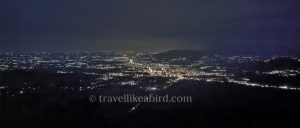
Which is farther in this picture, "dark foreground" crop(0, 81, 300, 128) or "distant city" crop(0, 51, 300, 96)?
"distant city" crop(0, 51, 300, 96)

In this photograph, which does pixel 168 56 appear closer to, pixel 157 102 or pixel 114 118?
pixel 157 102

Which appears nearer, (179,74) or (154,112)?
(154,112)

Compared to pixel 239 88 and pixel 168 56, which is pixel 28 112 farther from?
pixel 168 56

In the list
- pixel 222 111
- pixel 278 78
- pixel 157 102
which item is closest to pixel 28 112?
pixel 157 102

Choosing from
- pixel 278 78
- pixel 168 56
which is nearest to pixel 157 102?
pixel 278 78

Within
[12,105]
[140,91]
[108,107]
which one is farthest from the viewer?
[140,91]

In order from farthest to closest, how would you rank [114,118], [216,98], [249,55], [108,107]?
[249,55]
[216,98]
[108,107]
[114,118]

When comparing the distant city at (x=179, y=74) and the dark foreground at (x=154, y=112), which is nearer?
the dark foreground at (x=154, y=112)

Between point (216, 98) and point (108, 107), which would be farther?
point (216, 98)

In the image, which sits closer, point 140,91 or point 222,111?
point 222,111
